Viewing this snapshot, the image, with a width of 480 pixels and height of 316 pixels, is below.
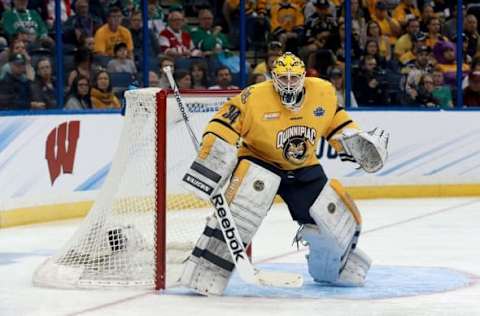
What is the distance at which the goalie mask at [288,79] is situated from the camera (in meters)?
6.82

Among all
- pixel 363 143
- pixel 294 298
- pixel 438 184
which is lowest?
pixel 438 184

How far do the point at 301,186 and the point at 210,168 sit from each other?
0.58m

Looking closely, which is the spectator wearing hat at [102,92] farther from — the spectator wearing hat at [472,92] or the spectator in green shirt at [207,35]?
the spectator wearing hat at [472,92]

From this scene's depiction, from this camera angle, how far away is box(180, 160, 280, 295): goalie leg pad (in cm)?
678

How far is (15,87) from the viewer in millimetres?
10352

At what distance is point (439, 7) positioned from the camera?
1374 cm

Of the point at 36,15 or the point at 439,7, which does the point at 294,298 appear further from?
the point at 439,7

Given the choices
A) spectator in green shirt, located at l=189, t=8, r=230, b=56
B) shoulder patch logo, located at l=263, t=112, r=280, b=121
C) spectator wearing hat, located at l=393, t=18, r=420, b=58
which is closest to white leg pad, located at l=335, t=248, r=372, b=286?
shoulder patch logo, located at l=263, t=112, r=280, b=121

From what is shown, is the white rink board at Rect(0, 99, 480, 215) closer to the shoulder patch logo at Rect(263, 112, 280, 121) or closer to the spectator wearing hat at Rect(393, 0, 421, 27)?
the shoulder patch logo at Rect(263, 112, 280, 121)

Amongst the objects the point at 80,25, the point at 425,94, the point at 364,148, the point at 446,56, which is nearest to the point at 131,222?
the point at 364,148

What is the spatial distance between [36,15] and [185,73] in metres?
1.67

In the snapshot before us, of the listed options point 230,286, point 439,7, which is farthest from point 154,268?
point 439,7

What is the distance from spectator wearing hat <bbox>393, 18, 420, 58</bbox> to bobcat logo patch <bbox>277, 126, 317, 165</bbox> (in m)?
6.59

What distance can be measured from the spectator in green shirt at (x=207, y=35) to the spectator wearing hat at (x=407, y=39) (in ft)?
6.21
